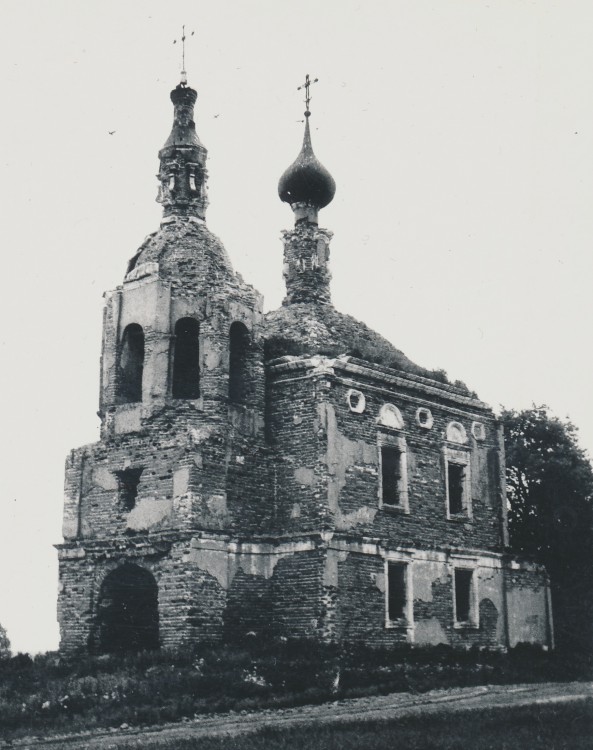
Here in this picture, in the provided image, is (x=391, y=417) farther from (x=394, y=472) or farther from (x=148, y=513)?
(x=148, y=513)

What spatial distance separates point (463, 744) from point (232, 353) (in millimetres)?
12670

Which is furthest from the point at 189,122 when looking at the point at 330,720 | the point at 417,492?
the point at 330,720

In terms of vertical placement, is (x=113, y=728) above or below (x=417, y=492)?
below

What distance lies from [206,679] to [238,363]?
748 cm

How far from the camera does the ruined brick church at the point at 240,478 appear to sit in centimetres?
2111

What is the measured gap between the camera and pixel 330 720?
14.7 m

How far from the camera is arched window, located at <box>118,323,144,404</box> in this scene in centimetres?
2298

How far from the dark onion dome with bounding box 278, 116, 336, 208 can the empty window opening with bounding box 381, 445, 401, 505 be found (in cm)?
688

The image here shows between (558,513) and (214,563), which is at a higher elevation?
(558,513)

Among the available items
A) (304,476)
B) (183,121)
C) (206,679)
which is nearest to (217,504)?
(304,476)

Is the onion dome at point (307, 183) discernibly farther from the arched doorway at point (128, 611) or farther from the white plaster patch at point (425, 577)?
the arched doorway at point (128, 611)

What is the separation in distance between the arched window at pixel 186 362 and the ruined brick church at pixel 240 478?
0.12ft

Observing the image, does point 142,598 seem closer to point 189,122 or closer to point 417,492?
point 417,492

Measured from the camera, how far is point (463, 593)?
82.7 ft
